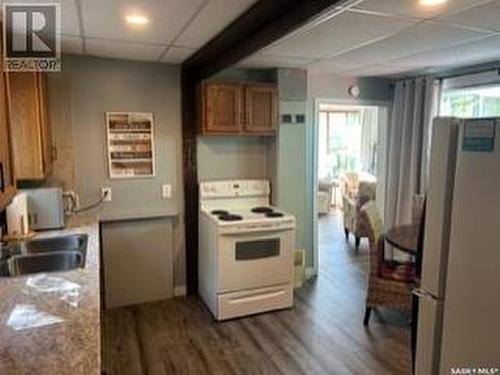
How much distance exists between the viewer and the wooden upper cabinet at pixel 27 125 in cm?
265

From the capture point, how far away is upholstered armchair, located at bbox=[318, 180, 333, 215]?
8125 mm

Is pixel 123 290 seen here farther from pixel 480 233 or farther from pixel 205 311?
pixel 480 233

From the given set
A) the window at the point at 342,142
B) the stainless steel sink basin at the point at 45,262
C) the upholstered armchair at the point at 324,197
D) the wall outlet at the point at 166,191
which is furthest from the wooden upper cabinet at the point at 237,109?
the window at the point at 342,142

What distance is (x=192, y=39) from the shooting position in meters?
2.85

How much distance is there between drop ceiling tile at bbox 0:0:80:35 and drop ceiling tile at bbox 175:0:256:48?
671 millimetres

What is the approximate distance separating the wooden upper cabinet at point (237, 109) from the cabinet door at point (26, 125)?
1.44 metres

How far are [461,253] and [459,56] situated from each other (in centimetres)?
274

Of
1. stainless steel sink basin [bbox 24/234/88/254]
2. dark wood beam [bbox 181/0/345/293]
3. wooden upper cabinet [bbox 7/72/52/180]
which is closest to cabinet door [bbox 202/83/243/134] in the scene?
dark wood beam [bbox 181/0/345/293]

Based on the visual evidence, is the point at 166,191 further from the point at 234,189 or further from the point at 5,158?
the point at 5,158

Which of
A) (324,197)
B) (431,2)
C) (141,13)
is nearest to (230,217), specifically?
(141,13)

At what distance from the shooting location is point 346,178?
26.2ft

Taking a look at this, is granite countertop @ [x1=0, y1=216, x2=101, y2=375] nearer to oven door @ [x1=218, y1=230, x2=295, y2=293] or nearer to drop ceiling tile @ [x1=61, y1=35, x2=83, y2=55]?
oven door @ [x1=218, y1=230, x2=295, y2=293]

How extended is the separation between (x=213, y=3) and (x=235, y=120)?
1.74 m

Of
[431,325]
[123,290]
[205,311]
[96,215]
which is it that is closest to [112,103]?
[96,215]
